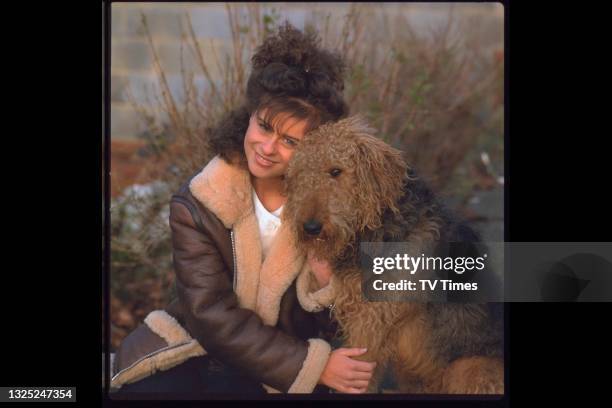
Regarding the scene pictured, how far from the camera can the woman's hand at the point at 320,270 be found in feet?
8.42

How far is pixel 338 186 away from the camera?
2383 millimetres

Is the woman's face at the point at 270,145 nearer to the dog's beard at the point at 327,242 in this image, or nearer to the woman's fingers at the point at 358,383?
the dog's beard at the point at 327,242

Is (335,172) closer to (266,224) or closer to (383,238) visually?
(383,238)

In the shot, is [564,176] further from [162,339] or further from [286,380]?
[162,339]

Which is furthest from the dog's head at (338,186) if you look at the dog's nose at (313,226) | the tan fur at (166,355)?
the tan fur at (166,355)

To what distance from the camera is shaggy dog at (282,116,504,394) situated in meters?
2.38

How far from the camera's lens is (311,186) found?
2371 mm

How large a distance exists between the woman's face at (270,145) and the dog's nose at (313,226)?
330 mm

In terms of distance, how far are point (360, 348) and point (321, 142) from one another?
77 cm

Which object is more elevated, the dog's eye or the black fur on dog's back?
the dog's eye

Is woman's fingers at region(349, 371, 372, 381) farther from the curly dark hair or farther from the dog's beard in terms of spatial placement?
the curly dark hair

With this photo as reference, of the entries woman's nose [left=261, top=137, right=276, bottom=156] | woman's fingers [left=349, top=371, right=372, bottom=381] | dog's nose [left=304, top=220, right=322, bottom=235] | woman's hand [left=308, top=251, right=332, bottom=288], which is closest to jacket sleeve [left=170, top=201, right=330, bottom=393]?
woman's fingers [left=349, top=371, right=372, bottom=381]
